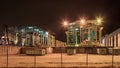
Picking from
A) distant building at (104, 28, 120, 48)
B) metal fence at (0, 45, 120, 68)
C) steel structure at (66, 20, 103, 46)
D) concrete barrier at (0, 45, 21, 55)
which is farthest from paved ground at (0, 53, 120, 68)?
distant building at (104, 28, 120, 48)

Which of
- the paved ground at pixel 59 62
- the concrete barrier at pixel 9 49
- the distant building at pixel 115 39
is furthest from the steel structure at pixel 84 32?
the paved ground at pixel 59 62

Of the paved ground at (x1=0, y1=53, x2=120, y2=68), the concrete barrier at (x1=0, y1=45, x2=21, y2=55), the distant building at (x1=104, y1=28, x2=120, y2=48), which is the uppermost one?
the distant building at (x1=104, y1=28, x2=120, y2=48)

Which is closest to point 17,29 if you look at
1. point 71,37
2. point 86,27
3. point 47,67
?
point 71,37

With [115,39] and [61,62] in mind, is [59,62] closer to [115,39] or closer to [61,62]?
[61,62]

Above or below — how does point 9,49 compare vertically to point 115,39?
below

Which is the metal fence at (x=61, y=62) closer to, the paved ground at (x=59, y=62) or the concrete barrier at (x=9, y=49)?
the paved ground at (x=59, y=62)

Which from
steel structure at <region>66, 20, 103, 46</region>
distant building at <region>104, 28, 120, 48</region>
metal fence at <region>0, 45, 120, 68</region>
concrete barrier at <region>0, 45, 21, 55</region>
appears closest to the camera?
metal fence at <region>0, 45, 120, 68</region>

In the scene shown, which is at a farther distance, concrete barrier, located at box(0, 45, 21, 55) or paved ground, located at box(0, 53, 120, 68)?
concrete barrier, located at box(0, 45, 21, 55)

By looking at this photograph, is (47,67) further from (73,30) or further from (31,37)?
(31,37)

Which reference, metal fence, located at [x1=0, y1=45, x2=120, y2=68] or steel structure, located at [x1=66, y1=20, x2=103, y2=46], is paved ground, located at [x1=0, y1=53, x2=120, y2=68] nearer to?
metal fence, located at [x1=0, y1=45, x2=120, y2=68]

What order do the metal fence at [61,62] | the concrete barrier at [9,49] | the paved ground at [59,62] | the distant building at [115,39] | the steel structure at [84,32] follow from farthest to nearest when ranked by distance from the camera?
the steel structure at [84,32] → the distant building at [115,39] → the concrete barrier at [9,49] → the paved ground at [59,62] → the metal fence at [61,62]

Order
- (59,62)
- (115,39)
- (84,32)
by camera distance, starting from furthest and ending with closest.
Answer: (115,39) < (84,32) < (59,62)

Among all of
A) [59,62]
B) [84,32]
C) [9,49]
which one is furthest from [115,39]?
[59,62]

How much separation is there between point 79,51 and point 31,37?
114 ft
